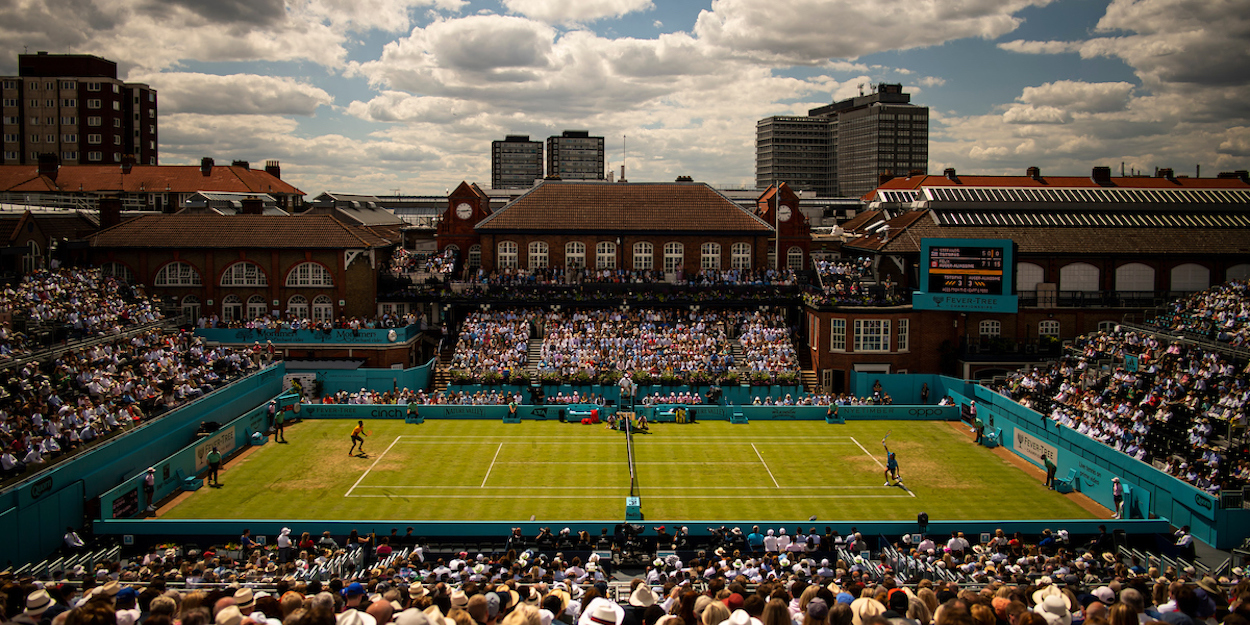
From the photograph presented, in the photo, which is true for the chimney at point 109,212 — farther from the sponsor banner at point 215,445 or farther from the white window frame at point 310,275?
the sponsor banner at point 215,445

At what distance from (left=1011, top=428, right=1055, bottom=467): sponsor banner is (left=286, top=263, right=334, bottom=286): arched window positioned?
122ft

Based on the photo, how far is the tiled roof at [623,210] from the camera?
2146 inches

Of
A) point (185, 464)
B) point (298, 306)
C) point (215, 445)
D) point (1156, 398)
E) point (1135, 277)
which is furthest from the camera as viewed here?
point (298, 306)

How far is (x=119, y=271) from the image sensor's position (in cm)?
4947

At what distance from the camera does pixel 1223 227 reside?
165 feet

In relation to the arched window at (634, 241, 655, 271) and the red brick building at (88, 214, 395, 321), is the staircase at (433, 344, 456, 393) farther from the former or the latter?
the arched window at (634, 241, 655, 271)

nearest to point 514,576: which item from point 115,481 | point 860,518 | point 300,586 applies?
point 300,586

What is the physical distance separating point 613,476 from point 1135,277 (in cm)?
3494

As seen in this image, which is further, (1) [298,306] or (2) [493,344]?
(1) [298,306]

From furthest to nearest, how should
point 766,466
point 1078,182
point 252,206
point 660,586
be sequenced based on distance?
point 1078,182, point 252,206, point 766,466, point 660,586

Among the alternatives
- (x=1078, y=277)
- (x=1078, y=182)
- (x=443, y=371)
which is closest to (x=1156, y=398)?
(x=1078, y=277)

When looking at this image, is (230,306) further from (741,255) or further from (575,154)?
(575,154)

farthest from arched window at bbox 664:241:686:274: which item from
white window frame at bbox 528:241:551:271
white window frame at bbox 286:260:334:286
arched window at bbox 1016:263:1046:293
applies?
white window frame at bbox 286:260:334:286

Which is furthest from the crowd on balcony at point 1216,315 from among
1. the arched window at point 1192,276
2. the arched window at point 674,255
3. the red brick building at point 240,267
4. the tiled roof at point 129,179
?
the tiled roof at point 129,179
